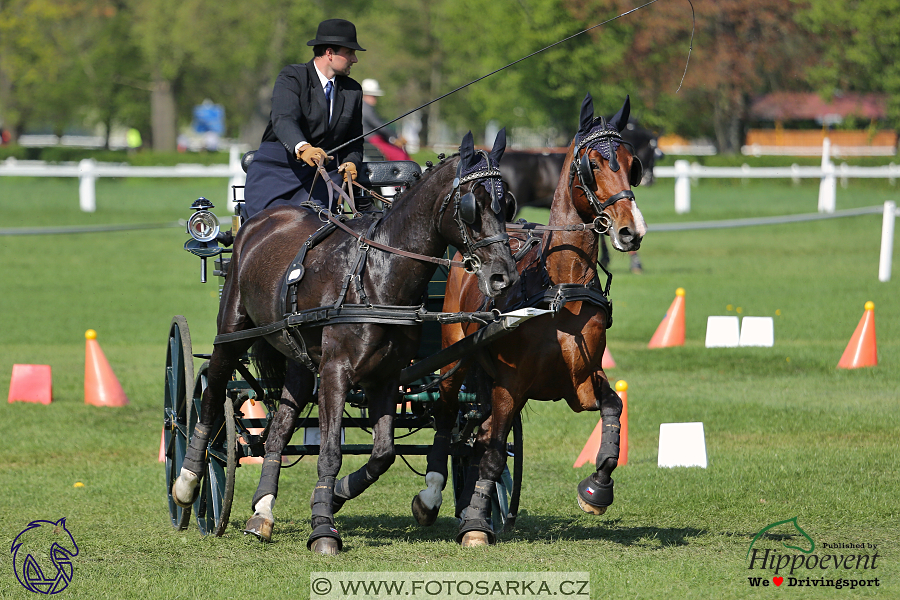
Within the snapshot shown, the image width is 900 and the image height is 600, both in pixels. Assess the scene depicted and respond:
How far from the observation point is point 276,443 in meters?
6.62

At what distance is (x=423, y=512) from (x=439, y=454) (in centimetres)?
34

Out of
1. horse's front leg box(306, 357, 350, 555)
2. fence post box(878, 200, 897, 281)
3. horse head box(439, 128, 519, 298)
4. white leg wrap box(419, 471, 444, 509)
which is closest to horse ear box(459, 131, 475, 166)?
horse head box(439, 128, 519, 298)

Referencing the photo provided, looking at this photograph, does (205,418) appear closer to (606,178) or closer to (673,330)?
(606,178)

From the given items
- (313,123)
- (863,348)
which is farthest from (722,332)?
(313,123)

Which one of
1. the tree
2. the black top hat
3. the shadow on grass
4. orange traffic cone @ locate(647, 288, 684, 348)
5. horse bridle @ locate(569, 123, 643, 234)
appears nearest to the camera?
horse bridle @ locate(569, 123, 643, 234)

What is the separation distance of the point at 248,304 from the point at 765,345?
7.99 meters

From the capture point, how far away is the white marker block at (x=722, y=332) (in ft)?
44.0

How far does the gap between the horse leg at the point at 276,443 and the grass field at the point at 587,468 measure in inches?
7.0

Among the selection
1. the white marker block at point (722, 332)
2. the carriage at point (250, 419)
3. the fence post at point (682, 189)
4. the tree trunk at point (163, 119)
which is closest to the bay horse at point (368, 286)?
the carriage at point (250, 419)

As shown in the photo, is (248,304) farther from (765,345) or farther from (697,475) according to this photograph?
(765,345)

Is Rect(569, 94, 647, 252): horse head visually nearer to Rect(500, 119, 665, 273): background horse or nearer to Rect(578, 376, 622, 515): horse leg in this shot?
Rect(578, 376, 622, 515): horse leg

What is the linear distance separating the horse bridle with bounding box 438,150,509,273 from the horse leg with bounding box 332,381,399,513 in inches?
37.2

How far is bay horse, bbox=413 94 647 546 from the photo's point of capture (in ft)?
20.3

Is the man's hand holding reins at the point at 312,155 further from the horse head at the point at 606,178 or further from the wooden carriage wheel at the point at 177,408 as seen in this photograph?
the horse head at the point at 606,178
